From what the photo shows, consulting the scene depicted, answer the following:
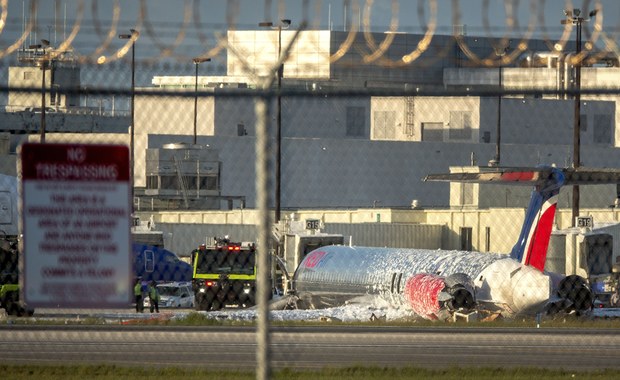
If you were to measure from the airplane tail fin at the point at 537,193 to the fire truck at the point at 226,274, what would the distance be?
11450 millimetres

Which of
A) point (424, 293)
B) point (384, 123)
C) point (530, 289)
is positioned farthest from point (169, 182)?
point (530, 289)

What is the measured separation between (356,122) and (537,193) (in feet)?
176

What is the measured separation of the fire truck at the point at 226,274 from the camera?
44844mm

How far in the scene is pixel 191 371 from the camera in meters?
19.5

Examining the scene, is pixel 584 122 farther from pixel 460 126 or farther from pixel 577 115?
pixel 577 115

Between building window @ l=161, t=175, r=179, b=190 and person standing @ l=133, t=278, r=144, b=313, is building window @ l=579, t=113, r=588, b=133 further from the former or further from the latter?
person standing @ l=133, t=278, r=144, b=313

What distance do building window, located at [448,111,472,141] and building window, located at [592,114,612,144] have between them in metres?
12.2

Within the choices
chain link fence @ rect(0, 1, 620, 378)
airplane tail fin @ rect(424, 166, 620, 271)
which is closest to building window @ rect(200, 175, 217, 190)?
chain link fence @ rect(0, 1, 620, 378)

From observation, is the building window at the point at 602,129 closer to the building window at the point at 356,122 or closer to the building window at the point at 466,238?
the building window at the point at 356,122

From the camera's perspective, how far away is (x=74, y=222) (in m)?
10.8

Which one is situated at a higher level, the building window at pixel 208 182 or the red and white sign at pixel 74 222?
the red and white sign at pixel 74 222

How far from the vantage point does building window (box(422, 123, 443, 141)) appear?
288ft

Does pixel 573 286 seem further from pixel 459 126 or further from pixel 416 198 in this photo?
pixel 459 126

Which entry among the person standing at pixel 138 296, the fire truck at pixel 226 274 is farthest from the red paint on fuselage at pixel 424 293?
the fire truck at pixel 226 274
